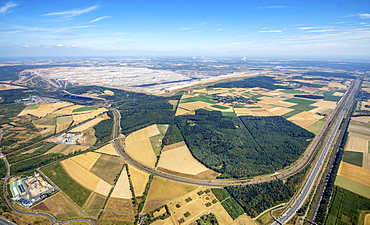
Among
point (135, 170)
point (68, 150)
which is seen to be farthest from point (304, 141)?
point (68, 150)

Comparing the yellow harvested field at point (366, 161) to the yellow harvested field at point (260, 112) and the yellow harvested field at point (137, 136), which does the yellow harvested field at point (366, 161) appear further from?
the yellow harvested field at point (137, 136)

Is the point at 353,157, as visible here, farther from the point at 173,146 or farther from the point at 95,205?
the point at 95,205

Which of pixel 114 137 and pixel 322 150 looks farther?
pixel 114 137

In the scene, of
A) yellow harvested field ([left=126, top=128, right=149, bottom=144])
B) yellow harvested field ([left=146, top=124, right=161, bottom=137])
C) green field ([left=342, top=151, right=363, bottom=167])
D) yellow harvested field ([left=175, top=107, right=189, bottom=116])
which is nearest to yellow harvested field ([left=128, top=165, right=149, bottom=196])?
yellow harvested field ([left=126, top=128, right=149, bottom=144])

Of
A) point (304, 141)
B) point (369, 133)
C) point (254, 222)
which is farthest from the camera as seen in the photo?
point (369, 133)

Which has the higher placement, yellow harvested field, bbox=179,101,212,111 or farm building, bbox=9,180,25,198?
yellow harvested field, bbox=179,101,212,111

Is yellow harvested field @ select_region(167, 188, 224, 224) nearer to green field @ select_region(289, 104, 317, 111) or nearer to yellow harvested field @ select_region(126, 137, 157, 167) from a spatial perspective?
yellow harvested field @ select_region(126, 137, 157, 167)

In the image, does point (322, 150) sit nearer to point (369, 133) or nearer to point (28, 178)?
point (369, 133)
